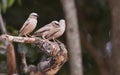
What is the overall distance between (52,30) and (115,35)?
4.72 feet

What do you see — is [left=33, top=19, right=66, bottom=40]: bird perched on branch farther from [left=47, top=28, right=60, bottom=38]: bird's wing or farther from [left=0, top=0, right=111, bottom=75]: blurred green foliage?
[left=0, top=0, right=111, bottom=75]: blurred green foliage

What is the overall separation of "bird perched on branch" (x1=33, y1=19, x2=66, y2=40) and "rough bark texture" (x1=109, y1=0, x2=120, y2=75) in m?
1.39

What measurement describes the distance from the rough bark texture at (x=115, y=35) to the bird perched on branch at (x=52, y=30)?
139 centimetres

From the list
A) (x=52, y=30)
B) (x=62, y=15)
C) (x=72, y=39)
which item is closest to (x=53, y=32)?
(x=52, y=30)

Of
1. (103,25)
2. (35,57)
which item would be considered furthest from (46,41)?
(103,25)

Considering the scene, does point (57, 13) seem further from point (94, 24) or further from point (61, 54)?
point (61, 54)

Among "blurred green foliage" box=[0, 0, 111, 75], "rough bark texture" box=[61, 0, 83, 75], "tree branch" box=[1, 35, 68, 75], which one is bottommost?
"blurred green foliage" box=[0, 0, 111, 75]

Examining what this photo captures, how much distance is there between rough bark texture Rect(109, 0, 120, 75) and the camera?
2.07 m

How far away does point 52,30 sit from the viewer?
698 mm

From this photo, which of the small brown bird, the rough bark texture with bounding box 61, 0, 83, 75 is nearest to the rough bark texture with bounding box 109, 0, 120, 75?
the rough bark texture with bounding box 61, 0, 83, 75

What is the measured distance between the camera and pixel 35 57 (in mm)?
3092

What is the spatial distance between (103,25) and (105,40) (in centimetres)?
16

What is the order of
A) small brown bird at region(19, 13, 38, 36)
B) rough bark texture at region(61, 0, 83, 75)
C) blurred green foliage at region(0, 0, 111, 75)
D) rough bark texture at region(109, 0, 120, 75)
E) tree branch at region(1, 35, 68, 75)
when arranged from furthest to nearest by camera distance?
blurred green foliage at region(0, 0, 111, 75) → rough bark texture at region(61, 0, 83, 75) → rough bark texture at region(109, 0, 120, 75) → small brown bird at region(19, 13, 38, 36) → tree branch at region(1, 35, 68, 75)

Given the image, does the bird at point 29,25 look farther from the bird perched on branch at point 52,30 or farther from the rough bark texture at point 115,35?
the rough bark texture at point 115,35
